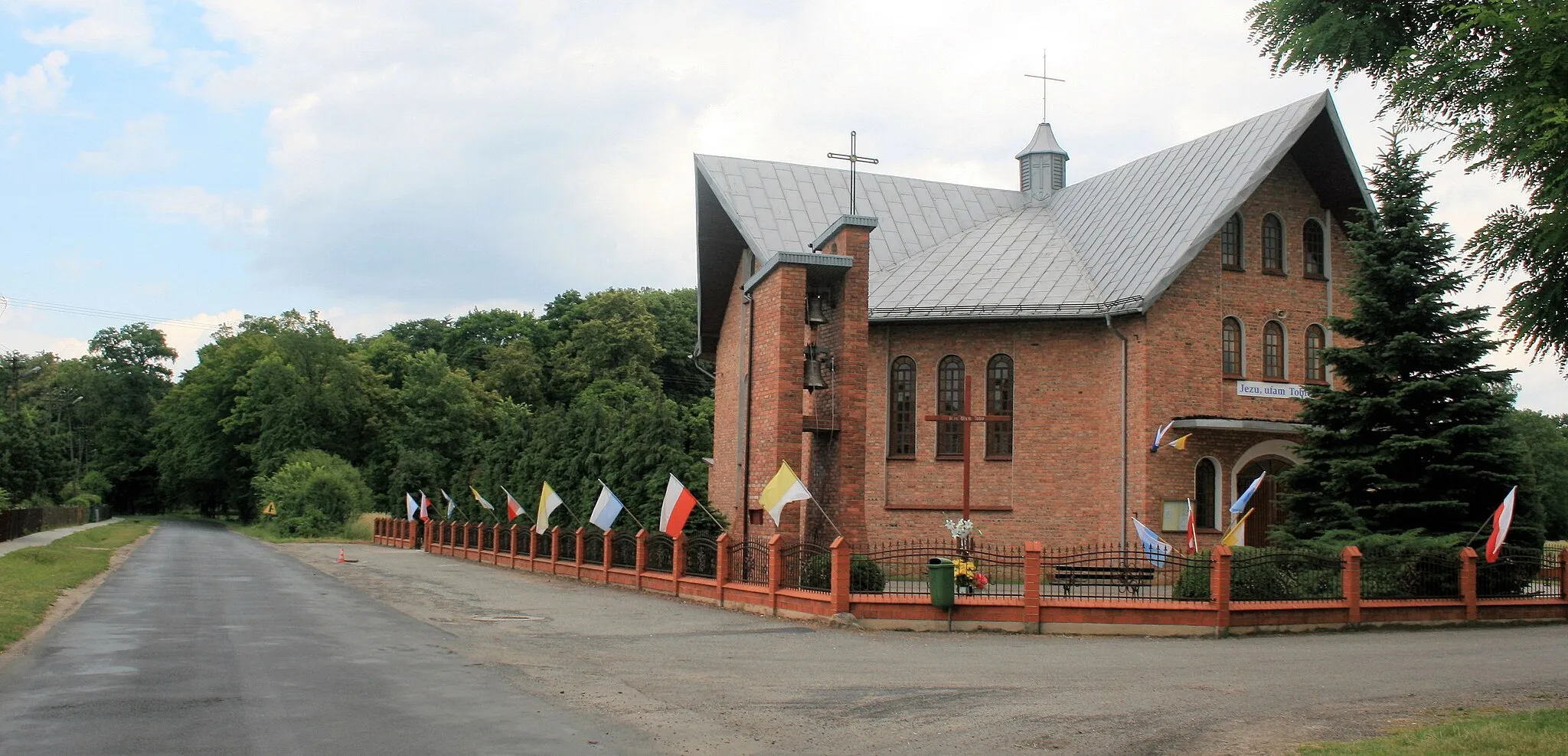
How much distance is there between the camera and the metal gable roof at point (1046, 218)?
25.3 meters

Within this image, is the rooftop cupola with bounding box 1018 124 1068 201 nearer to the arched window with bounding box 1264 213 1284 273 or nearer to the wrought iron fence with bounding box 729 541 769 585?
the arched window with bounding box 1264 213 1284 273

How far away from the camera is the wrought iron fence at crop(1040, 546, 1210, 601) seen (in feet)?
56.8

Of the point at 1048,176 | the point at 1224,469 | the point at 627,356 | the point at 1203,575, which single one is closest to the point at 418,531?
the point at 627,356

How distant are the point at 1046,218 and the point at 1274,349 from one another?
720 centimetres

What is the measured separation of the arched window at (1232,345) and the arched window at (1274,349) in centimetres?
69

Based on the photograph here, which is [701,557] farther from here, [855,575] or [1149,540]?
[1149,540]

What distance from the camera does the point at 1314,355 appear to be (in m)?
26.5

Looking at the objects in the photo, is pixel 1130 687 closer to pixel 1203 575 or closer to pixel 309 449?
pixel 1203 575

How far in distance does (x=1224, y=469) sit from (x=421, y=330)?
70373 millimetres

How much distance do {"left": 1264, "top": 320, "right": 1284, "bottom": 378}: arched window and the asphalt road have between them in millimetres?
18228

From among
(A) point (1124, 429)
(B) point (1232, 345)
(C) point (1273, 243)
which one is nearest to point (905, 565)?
(A) point (1124, 429)

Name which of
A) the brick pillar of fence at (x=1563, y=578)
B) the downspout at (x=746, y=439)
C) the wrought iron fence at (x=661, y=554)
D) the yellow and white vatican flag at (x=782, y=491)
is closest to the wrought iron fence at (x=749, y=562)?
the yellow and white vatican flag at (x=782, y=491)

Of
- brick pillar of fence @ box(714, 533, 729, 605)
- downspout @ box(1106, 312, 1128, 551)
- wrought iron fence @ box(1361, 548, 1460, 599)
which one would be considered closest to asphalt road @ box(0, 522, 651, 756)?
brick pillar of fence @ box(714, 533, 729, 605)

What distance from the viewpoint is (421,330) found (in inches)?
3401
